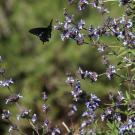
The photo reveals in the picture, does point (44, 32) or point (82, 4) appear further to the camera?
point (44, 32)

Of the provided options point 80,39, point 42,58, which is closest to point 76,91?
point 80,39

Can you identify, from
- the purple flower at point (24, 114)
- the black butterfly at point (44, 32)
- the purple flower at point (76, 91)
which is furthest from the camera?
the black butterfly at point (44, 32)

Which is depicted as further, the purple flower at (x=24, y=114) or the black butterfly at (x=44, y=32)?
the black butterfly at (x=44, y=32)

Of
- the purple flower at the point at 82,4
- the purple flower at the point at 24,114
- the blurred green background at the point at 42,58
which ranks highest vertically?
the blurred green background at the point at 42,58

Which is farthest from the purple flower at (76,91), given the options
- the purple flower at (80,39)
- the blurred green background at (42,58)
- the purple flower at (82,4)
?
the blurred green background at (42,58)

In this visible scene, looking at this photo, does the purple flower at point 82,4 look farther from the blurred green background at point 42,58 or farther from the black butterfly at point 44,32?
the blurred green background at point 42,58

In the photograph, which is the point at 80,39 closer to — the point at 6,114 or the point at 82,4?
the point at 82,4

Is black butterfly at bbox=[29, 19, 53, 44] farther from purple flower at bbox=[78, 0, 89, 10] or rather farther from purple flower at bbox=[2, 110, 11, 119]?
purple flower at bbox=[2, 110, 11, 119]

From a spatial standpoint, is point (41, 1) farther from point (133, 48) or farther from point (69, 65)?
point (133, 48)

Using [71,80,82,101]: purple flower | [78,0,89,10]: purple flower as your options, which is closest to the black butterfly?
[78,0,89,10]: purple flower
